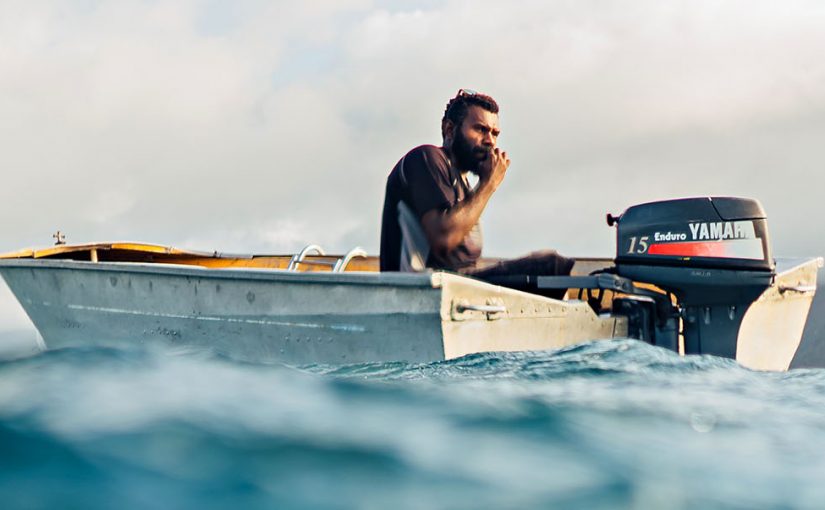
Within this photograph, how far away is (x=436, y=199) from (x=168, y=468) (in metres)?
2.69

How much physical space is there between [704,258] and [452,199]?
1361mm

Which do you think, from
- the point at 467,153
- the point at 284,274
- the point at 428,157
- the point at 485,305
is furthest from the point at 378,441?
the point at 467,153

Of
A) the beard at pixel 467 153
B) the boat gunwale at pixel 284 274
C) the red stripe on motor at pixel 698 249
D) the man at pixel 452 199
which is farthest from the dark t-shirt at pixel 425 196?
the red stripe on motor at pixel 698 249

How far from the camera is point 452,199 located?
4180 millimetres

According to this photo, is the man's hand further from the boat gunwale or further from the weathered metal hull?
the boat gunwale

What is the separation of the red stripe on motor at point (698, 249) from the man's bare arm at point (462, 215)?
985 mm

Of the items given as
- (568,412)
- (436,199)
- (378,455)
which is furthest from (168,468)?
(436,199)

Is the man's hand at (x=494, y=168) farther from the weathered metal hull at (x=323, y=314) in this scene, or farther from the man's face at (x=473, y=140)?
the weathered metal hull at (x=323, y=314)

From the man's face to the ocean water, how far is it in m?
1.83

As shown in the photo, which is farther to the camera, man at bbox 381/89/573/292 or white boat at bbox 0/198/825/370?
man at bbox 381/89/573/292

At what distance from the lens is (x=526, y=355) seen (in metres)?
3.70

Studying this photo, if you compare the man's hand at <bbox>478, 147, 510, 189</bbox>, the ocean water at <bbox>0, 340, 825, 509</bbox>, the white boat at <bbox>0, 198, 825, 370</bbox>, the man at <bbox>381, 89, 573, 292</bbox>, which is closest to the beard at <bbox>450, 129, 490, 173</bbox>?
the man at <bbox>381, 89, 573, 292</bbox>

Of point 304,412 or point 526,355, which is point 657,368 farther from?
point 304,412

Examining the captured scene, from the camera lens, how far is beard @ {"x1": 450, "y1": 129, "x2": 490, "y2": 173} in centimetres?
449
